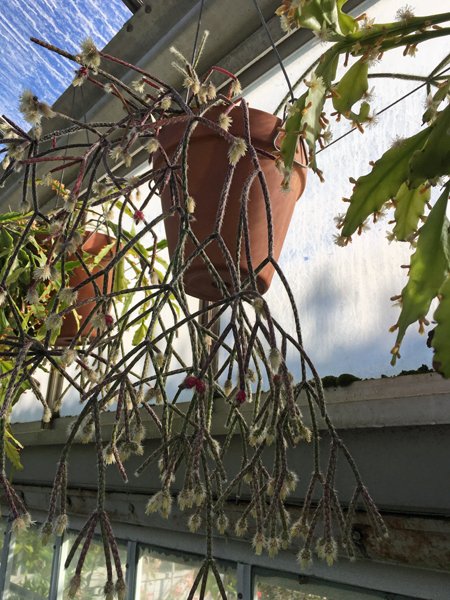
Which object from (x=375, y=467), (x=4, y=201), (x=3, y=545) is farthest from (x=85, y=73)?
(x=4, y=201)

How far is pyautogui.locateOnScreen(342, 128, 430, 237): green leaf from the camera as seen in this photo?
512 mm

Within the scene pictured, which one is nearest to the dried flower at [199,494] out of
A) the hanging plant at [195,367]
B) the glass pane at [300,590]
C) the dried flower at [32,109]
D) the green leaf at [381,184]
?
the hanging plant at [195,367]

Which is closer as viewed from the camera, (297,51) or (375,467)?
(375,467)

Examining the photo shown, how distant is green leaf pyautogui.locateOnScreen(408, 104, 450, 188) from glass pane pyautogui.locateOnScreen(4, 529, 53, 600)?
1.52 m

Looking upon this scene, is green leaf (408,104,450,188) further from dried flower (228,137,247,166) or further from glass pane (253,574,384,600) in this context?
glass pane (253,574,384,600)

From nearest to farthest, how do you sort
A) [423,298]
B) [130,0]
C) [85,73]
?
[423,298], [85,73], [130,0]

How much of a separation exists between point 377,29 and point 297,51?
873 millimetres

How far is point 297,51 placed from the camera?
4.20ft

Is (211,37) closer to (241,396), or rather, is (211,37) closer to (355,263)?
(355,263)

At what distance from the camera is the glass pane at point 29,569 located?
1.59m

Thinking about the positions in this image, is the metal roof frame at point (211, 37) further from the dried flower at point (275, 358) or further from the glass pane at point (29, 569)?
the glass pane at point (29, 569)

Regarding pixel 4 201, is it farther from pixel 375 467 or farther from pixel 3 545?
pixel 375 467

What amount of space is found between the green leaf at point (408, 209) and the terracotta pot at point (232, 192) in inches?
5.7

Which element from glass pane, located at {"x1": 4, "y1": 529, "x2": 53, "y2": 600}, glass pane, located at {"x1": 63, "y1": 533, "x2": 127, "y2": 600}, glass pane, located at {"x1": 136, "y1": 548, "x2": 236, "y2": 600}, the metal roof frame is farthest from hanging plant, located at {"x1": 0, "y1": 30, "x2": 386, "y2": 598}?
glass pane, located at {"x1": 4, "y1": 529, "x2": 53, "y2": 600}
